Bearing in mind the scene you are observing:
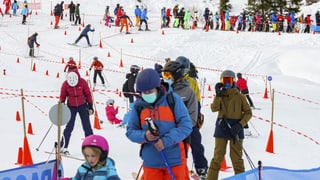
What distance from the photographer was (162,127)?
4.88 meters

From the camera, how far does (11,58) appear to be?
23.8 metres

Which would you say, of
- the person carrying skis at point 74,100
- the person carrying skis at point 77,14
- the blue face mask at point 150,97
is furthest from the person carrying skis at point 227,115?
the person carrying skis at point 77,14

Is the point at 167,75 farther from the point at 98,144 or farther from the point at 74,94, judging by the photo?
the point at 74,94

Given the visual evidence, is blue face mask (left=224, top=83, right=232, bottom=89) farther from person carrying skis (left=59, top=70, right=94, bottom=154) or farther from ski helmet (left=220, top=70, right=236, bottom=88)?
person carrying skis (left=59, top=70, right=94, bottom=154)

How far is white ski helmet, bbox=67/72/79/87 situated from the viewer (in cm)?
886

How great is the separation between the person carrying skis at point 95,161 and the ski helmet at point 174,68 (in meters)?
2.12

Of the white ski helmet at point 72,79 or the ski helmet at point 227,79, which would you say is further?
the white ski helmet at point 72,79

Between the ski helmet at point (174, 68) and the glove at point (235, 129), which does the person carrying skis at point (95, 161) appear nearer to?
the ski helmet at point (174, 68)

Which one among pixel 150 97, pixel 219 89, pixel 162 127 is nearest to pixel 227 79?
pixel 219 89

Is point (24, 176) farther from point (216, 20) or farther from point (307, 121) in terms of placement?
point (216, 20)

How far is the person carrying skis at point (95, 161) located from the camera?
14.3ft

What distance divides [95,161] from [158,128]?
78 centimetres

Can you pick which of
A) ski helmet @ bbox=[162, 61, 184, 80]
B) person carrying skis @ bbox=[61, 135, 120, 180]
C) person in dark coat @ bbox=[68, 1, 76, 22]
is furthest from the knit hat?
person in dark coat @ bbox=[68, 1, 76, 22]

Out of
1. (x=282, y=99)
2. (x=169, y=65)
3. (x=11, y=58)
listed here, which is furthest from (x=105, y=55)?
(x=169, y=65)
